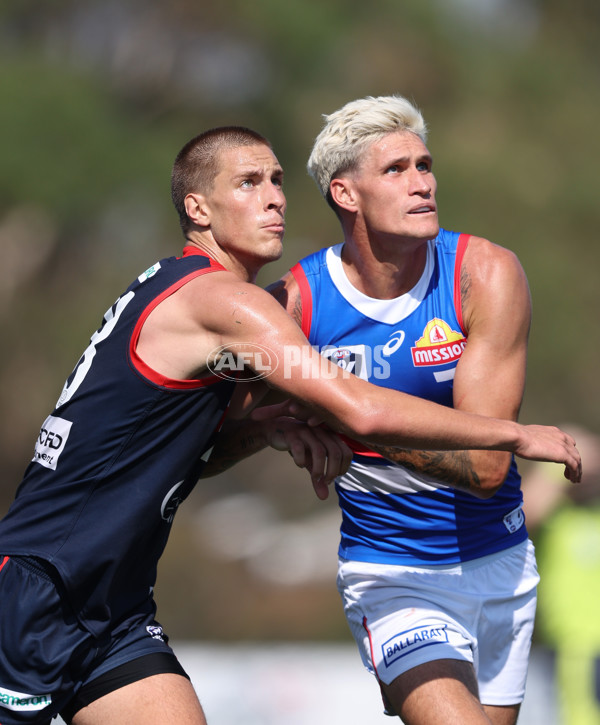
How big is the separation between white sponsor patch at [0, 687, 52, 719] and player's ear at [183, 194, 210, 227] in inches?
71.6

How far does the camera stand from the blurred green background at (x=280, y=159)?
61.9ft

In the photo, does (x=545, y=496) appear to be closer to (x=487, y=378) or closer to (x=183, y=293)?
(x=487, y=378)

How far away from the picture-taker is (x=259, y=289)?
3.47 metres

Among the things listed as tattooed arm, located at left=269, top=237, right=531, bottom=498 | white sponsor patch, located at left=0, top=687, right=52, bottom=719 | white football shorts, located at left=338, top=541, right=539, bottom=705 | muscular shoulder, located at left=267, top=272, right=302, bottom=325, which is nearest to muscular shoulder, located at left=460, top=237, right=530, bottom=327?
tattooed arm, located at left=269, top=237, right=531, bottom=498

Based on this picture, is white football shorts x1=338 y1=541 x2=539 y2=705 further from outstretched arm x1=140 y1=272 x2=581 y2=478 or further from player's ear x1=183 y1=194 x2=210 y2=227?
player's ear x1=183 y1=194 x2=210 y2=227

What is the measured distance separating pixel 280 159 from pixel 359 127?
1679 cm

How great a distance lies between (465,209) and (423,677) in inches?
731

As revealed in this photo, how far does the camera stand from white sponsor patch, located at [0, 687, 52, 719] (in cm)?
338

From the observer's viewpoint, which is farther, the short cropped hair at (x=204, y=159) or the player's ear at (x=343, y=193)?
the player's ear at (x=343, y=193)

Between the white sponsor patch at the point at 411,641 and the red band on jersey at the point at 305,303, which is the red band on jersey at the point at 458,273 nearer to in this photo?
the red band on jersey at the point at 305,303

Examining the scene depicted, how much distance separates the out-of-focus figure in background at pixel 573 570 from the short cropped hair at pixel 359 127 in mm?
2785

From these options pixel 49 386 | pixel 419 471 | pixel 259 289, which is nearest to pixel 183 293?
pixel 259 289

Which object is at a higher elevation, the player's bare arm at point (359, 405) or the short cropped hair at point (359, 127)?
the short cropped hair at point (359, 127)

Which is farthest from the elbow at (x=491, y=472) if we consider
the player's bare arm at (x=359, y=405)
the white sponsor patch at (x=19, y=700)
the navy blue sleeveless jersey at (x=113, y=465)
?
the white sponsor patch at (x=19, y=700)
